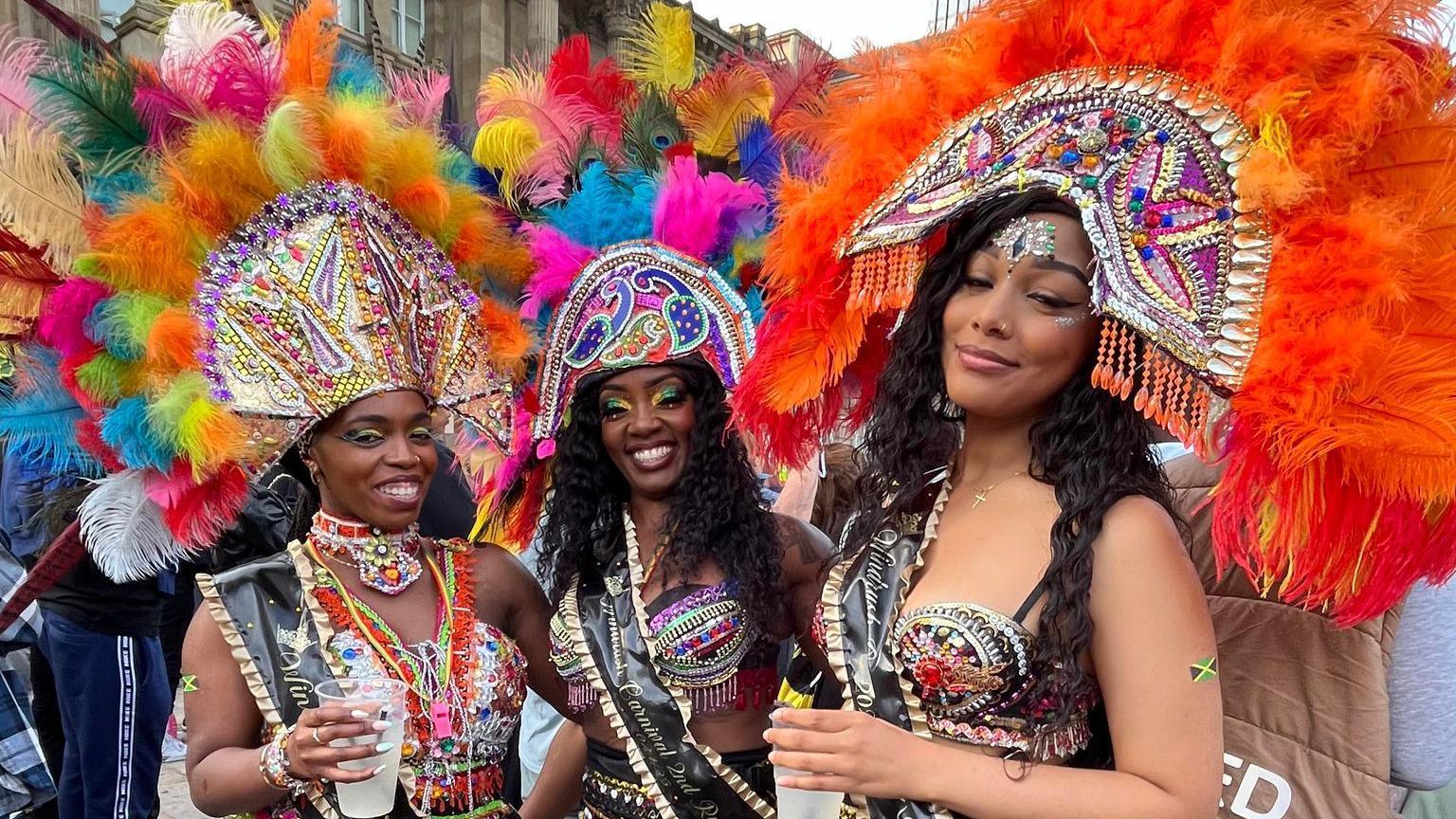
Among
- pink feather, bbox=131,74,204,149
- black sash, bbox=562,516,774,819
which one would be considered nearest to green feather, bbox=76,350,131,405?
pink feather, bbox=131,74,204,149

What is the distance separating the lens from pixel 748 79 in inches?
110

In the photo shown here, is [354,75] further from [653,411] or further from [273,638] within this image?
[273,638]

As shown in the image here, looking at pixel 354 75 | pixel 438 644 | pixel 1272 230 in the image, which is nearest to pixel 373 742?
pixel 438 644

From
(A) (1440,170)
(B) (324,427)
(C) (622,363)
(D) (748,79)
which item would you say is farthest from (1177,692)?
(D) (748,79)

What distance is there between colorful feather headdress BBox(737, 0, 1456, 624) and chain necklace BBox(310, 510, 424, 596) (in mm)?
1514

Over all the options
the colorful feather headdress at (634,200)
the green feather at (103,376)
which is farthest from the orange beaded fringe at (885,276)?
the green feather at (103,376)

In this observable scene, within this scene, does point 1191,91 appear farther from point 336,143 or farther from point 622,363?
point 336,143

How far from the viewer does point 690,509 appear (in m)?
2.50

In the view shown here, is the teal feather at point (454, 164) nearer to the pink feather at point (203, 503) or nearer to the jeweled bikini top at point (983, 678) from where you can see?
the pink feather at point (203, 503)

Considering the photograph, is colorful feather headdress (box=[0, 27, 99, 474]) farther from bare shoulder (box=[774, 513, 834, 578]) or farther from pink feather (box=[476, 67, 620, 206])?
bare shoulder (box=[774, 513, 834, 578])

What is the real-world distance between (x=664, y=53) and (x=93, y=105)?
5.15 ft

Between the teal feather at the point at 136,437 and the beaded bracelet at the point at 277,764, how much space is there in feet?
2.57

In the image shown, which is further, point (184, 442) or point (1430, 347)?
point (184, 442)

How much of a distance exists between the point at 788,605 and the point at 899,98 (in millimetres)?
1313
